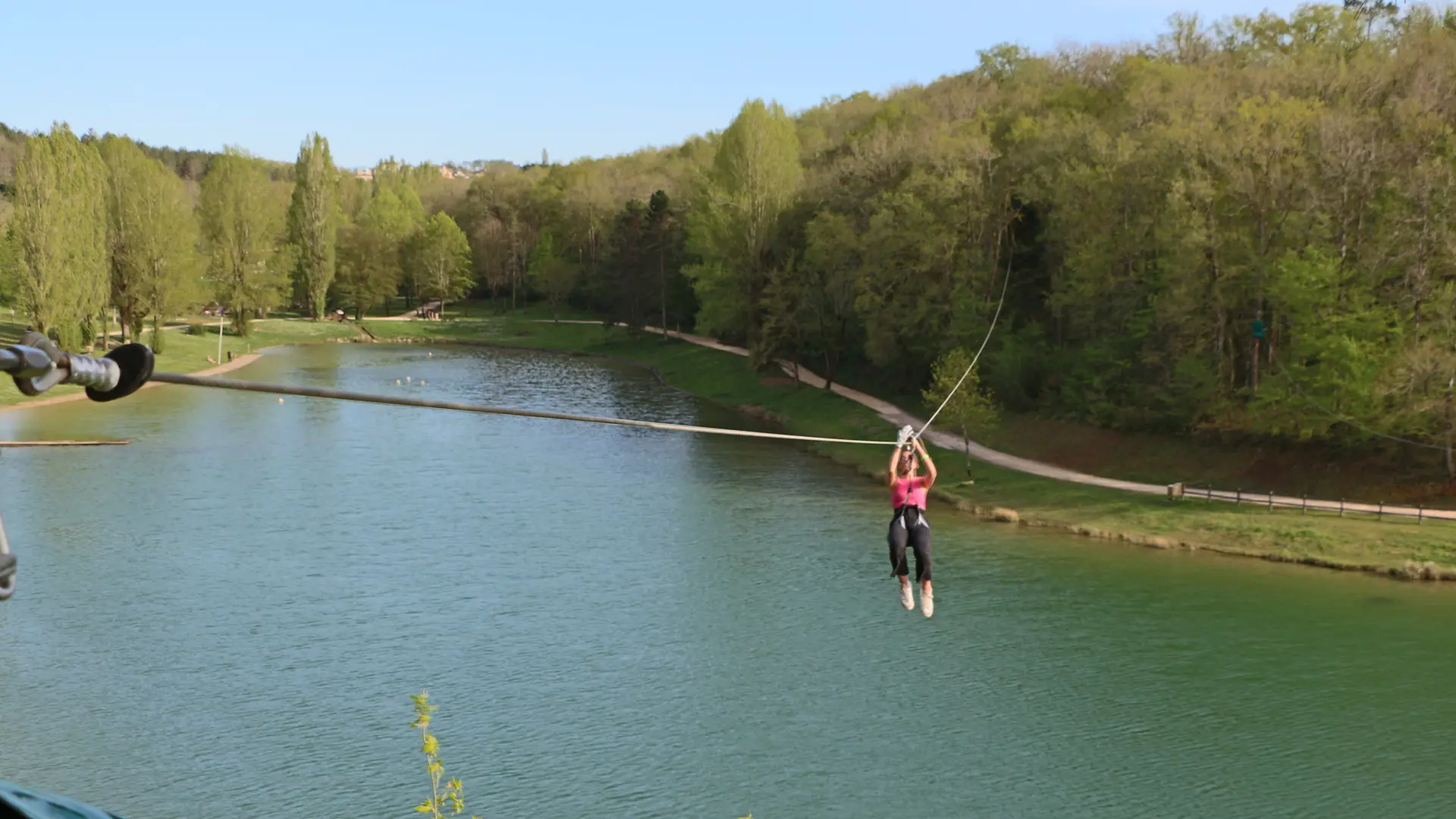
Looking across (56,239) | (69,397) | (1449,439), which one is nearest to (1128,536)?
(1449,439)

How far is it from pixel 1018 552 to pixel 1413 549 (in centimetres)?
1244

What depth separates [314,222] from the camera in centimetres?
13388

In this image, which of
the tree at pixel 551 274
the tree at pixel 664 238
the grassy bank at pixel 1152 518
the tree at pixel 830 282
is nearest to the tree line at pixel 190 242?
the tree at pixel 551 274

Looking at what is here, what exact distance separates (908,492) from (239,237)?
113228 millimetres

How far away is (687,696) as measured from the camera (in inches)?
1217

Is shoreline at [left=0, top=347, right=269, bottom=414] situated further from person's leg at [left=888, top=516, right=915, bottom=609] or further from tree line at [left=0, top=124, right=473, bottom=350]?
person's leg at [left=888, top=516, right=915, bottom=609]

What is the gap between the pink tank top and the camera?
1909 cm

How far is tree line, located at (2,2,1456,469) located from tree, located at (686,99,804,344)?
20cm

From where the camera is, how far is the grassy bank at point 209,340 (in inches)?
3434

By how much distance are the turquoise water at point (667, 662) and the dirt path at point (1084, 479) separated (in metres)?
5.22

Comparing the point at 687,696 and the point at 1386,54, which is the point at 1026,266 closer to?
the point at 1386,54

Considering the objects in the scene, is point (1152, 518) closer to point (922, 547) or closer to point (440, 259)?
point (922, 547)

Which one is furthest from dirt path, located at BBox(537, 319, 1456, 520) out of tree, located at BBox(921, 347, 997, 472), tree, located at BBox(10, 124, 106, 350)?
tree, located at BBox(10, 124, 106, 350)

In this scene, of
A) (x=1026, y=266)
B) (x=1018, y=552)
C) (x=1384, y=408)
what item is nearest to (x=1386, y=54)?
(x=1026, y=266)
